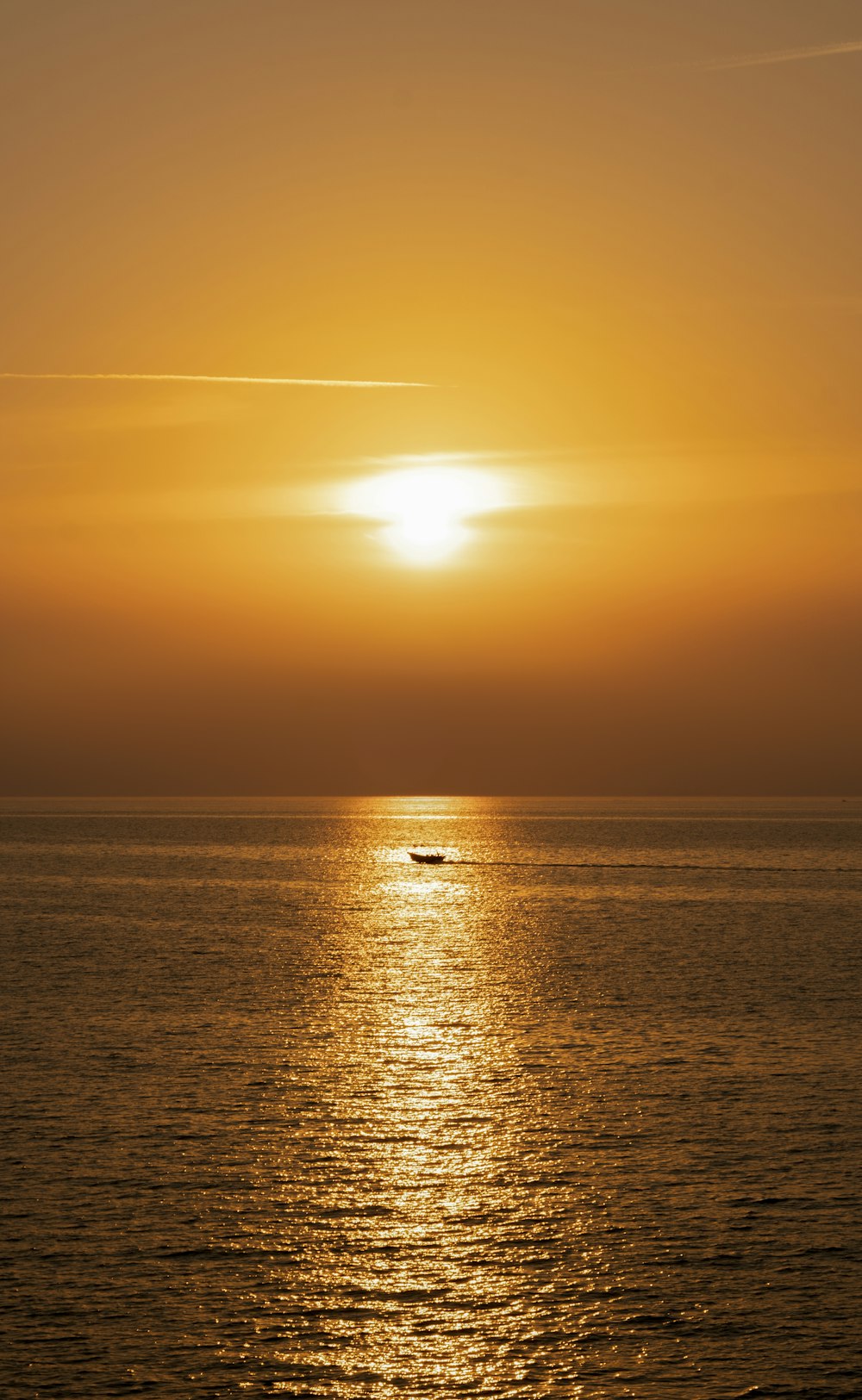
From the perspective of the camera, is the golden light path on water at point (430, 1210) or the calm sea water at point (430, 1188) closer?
the calm sea water at point (430, 1188)

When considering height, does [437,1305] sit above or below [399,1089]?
below

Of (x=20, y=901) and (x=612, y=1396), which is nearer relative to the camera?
(x=612, y=1396)

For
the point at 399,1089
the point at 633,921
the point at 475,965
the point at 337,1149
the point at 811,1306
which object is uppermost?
the point at 633,921

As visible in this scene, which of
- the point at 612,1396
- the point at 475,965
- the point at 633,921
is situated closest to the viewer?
the point at 612,1396

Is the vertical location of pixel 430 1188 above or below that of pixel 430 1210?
→ above

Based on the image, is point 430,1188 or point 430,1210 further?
point 430,1188

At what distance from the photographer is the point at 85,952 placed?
113 meters

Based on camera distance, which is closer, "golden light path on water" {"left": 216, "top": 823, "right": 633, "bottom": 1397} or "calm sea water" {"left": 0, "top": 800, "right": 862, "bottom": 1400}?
"calm sea water" {"left": 0, "top": 800, "right": 862, "bottom": 1400}

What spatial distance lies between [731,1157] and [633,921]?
320 feet

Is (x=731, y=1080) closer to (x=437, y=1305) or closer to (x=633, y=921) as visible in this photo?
(x=437, y=1305)

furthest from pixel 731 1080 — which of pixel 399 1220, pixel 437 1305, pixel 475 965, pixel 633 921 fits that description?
pixel 633 921

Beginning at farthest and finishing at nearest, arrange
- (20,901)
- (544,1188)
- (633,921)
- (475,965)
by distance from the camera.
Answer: (20,901)
(633,921)
(475,965)
(544,1188)

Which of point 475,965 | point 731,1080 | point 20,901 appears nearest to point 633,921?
point 475,965

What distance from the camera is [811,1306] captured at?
35562mm
